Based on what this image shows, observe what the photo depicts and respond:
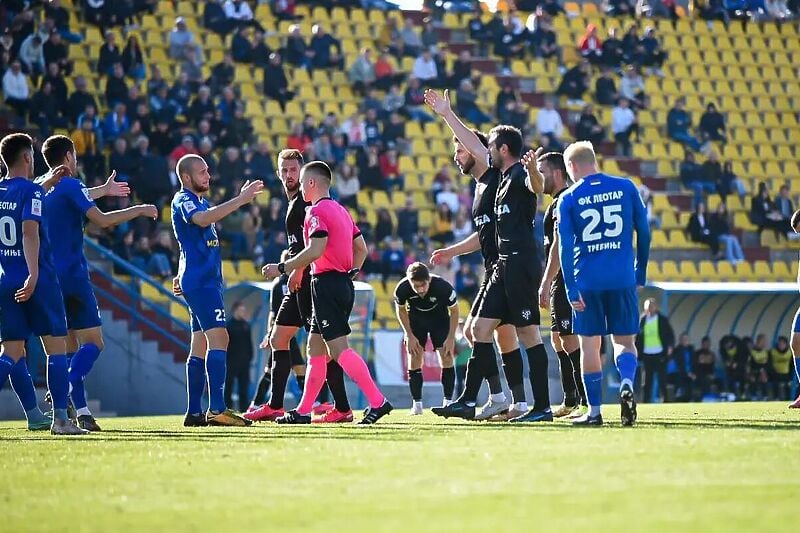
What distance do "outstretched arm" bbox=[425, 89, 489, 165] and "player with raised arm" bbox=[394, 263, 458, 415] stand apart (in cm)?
390

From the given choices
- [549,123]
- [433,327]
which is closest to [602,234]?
[433,327]

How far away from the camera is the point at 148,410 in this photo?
20.6 metres

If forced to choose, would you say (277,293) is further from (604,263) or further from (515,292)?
(604,263)

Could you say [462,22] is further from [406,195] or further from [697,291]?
[697,291]

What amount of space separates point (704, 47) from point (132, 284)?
18.1 metres

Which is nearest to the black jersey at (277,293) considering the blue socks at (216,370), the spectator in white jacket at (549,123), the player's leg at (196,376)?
the player's leg at (196,376)

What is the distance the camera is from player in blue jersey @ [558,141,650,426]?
9.98 meters

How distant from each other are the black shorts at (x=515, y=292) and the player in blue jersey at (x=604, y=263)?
3.36 feet

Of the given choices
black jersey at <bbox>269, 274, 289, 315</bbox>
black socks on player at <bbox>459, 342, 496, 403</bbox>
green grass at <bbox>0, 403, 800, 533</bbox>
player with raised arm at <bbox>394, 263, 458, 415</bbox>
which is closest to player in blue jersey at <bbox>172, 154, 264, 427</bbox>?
green grass at <bbox>0, 403, 800, 533</bbox>

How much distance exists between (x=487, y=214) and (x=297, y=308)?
79.7 inches

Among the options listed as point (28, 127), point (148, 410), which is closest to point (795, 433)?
point (148, 410)

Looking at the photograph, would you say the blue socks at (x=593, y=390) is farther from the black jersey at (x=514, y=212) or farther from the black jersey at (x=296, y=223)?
the black jersey at (x=296, y=223)

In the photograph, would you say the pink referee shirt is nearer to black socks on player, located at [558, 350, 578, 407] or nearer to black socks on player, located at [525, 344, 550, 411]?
black socks on player, located at [525, 344, 550, 411]

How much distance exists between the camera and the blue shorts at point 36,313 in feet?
34.0
